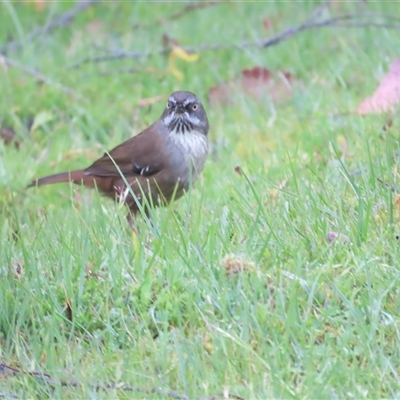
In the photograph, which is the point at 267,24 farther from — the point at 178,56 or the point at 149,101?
the point at 149,101

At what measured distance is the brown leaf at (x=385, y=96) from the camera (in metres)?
6.07

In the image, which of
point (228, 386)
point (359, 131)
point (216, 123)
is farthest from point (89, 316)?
point (216, 123)

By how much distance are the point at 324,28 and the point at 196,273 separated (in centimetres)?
511

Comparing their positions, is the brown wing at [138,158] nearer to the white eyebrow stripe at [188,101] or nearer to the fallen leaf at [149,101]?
the white eyebrow stripe at [188,101]

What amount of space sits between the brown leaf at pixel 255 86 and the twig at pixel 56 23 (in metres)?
2.04

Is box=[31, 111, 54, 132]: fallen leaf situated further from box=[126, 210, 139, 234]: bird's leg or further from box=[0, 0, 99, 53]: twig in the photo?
box=[126, 210, 139, 234]: bird's leg

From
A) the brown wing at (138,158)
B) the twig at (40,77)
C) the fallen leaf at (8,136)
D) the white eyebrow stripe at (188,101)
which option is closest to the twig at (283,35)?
the twig at (40,77)

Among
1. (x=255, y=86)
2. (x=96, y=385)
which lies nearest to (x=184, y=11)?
(x=255, y=86)

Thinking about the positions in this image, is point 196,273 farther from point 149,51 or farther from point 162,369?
point 149,51

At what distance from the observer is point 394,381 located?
10.6ft

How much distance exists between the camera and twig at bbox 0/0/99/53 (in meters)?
8.96

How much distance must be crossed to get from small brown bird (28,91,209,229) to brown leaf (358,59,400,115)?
1015mm

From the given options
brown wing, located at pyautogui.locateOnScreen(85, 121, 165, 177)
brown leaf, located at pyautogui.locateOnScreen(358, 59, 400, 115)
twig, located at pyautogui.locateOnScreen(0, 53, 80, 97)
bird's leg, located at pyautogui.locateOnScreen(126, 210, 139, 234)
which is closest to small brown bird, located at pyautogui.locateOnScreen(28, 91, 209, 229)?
brown wing, located at pyautogui.locateOnScreen(85, 121, 165, 177)

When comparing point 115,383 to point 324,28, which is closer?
point 115,383
